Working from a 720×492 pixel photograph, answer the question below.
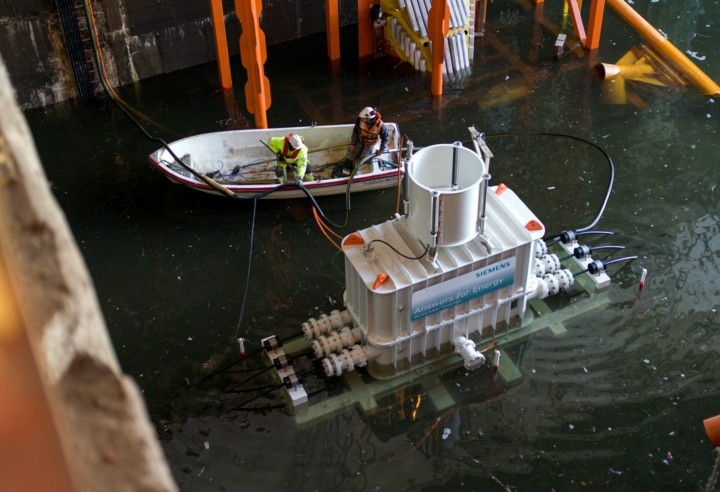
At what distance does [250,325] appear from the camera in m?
9.02

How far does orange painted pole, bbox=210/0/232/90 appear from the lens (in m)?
11.8

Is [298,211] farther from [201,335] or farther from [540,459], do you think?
[540,459]

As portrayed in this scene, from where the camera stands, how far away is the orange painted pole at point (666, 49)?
1215cm

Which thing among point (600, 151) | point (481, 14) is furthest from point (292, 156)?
point (481, 14)

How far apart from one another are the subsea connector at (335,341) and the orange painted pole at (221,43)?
17.4 ft

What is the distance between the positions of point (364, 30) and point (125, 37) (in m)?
3.48

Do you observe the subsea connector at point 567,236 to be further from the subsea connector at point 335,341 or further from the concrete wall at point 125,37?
the concrete wall at point 125,37

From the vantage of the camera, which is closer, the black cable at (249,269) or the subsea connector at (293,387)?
the subsea connector at (293,387)

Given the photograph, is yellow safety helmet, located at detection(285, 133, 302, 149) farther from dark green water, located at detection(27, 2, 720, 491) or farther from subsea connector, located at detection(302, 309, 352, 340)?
subsea connector, located at detection(302, 309, 352, 340)

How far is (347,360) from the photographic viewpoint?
8.32 m

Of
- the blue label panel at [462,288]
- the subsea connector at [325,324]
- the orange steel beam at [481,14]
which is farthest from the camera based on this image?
the orange steel beam at [481,14]

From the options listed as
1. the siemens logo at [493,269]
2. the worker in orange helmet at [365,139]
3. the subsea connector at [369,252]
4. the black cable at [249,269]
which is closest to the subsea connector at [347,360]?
the subsea connector at [369,252]

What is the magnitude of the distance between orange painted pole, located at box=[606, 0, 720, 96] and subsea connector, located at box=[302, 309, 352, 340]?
667cm

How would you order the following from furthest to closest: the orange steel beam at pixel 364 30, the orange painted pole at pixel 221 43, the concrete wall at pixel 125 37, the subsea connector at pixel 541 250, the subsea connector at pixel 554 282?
the orange steel beam at pixel 364 30
the orange painted pole at pixel 221 43
the concrete wall at pixel 125 37
the subsea connector at pixel 541 250
the subsea connector at pixel 554 282
